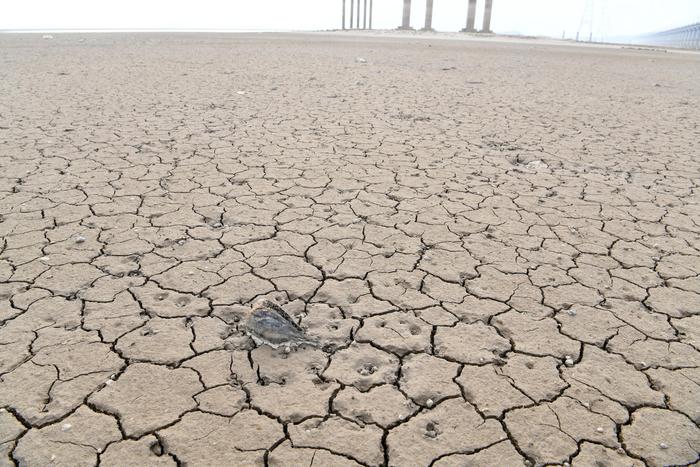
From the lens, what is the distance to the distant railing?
6944 cm

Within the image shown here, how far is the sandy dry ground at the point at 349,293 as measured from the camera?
1.81m

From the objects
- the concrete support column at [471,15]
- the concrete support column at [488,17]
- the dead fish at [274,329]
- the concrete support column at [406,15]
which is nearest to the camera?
the dead fish at [274,329]

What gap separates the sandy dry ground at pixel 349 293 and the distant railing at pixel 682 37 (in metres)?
44.2

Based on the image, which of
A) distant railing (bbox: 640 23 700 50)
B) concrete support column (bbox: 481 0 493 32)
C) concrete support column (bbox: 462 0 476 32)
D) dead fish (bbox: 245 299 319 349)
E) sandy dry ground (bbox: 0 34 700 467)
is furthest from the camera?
distant railing (bbox: 640 23 700 50)

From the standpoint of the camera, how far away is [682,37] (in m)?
93.6

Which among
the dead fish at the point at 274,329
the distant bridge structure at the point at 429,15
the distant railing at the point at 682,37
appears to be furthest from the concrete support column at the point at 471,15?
the dead fish at the point at 274,329

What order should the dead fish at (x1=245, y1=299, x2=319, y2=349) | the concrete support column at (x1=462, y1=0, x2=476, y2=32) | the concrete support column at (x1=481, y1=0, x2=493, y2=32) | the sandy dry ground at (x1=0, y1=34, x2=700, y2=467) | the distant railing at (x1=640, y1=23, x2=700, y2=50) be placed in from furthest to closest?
the distant railing at (x1=640, y1=23, x2=700, y2=50) < the concrete support column at (x1=462, y1=0, x2=476, y2=32) < the concrete support column at (x1=481, y1=0, x2=493, y2=32) < the dead fish at (x1=245, y1=299, x2=319, y2=349) < the sandy dry ground at (x1=0, y1=34, x2=700, y2=467)

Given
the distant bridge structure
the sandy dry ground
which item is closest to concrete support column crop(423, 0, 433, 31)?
the distant bridge structure

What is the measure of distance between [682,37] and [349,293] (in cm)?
11767

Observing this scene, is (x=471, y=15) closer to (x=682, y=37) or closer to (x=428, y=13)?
(x=428, y=13)

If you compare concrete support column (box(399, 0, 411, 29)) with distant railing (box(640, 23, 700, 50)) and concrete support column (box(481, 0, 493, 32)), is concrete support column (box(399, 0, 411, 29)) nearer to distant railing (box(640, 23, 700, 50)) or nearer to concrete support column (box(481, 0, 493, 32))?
concrete support column (box(481, 0, 493, 32))

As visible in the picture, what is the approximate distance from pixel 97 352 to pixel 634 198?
13.6ft

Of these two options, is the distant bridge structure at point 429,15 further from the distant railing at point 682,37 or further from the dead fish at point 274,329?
the dead fish at point 274,329

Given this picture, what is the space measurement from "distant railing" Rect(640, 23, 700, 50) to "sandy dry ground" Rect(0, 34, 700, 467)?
44.2m
